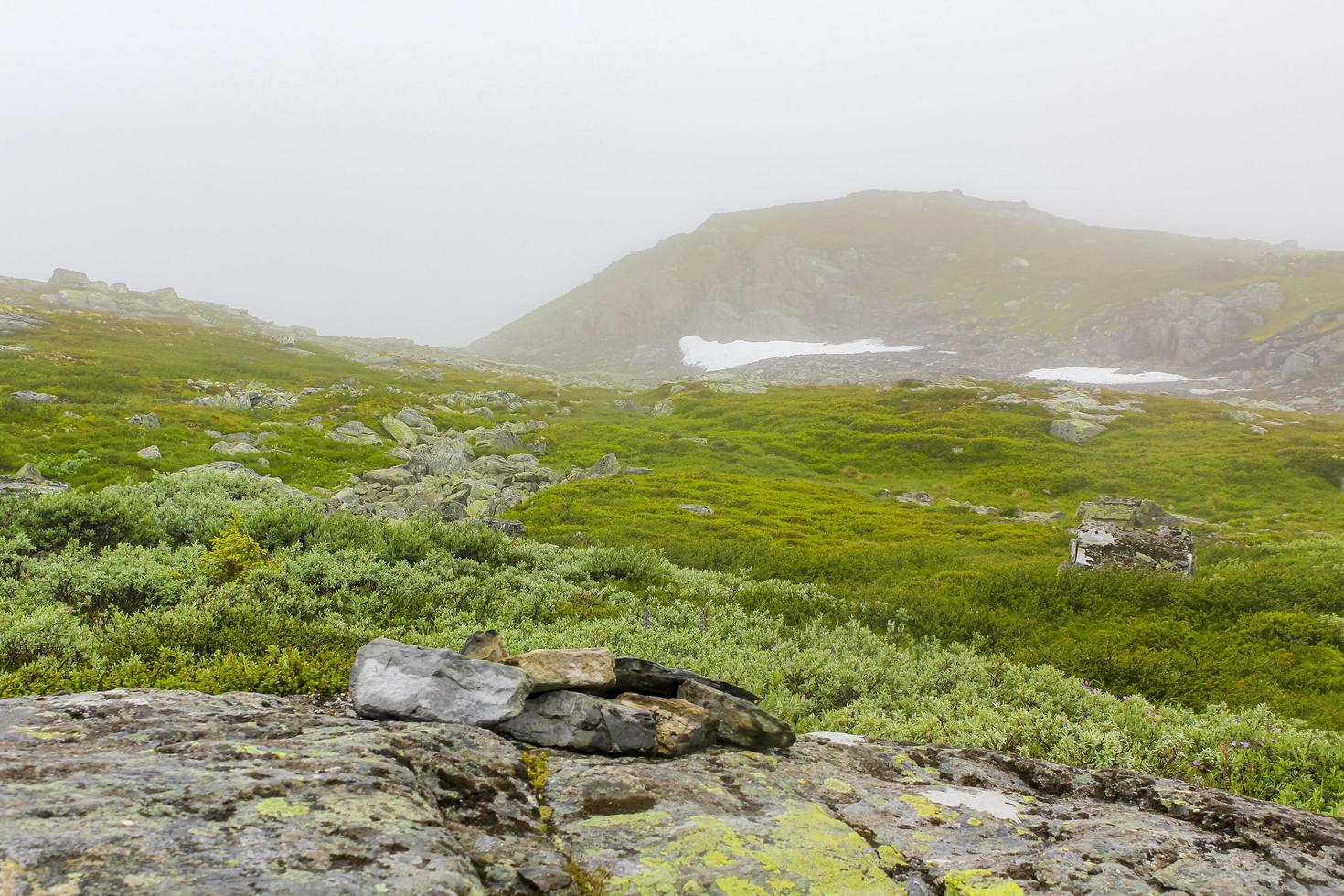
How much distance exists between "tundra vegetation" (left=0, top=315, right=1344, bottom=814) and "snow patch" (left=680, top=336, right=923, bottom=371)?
11793 cm

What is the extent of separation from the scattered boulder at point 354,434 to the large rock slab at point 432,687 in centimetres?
3551

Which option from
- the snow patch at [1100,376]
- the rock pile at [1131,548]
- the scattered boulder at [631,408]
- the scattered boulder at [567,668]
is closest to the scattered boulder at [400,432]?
the scattered boulder at [631,408]

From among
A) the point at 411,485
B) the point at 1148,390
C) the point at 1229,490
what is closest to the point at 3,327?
the point at 411,485

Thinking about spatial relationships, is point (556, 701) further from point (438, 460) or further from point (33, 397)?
point (33, 397)

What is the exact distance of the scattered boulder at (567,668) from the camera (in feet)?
17.9

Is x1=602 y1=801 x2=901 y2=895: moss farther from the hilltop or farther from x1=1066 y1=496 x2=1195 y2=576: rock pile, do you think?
the hilltop

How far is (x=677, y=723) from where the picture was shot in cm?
532

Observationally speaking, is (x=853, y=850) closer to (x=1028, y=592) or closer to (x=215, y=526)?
(x=215, y=526)

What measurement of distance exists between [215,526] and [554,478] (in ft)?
74.7

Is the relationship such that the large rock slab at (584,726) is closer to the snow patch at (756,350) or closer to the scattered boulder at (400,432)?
the scattered boulder at (400,432)

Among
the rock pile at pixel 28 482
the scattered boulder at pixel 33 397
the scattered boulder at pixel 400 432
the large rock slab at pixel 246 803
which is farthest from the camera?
the scattered boulder at pixel 400 432

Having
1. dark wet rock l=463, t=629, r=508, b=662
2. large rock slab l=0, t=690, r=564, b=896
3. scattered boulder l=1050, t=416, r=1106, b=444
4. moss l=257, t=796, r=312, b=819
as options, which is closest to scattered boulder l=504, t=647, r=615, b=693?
dark wet rock l=463, t=629, r=508, b=662

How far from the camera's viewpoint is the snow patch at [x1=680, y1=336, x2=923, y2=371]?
501ft

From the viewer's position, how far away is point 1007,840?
421 centimetres
